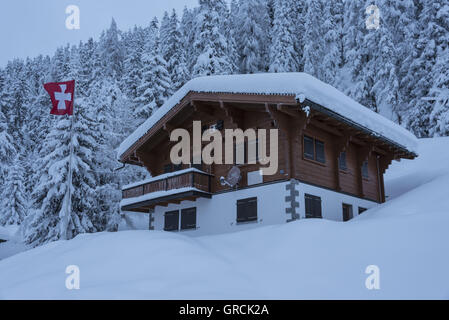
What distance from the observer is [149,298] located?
7.57 metres

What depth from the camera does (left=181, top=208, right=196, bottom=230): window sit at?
2041cm

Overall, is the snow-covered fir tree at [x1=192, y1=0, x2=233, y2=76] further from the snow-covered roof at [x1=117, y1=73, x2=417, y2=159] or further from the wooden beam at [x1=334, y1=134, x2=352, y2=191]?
the wooden beam at [x1=334, y1=134, x2=352, y2=191]

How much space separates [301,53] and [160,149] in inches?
1286

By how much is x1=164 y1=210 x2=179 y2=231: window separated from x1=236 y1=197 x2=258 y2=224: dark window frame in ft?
15.0

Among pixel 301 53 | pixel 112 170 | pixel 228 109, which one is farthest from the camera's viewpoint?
pixel 301 53

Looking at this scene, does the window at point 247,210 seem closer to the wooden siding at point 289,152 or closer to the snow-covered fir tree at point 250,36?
the wooden siding at point 289,152

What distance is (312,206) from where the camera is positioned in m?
17.5

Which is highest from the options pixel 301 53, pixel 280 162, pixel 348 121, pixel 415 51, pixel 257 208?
pixel 301 53

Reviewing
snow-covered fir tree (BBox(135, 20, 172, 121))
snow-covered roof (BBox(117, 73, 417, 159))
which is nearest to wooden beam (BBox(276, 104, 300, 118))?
snow-covered roof (BBox(117, 73, 417, 159))

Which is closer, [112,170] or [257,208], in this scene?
[257,208]

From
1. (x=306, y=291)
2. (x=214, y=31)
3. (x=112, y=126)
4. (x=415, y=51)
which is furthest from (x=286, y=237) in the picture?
(x=415, y=51)

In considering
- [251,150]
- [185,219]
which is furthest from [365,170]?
[185,219]

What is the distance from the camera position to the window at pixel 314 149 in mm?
18109
